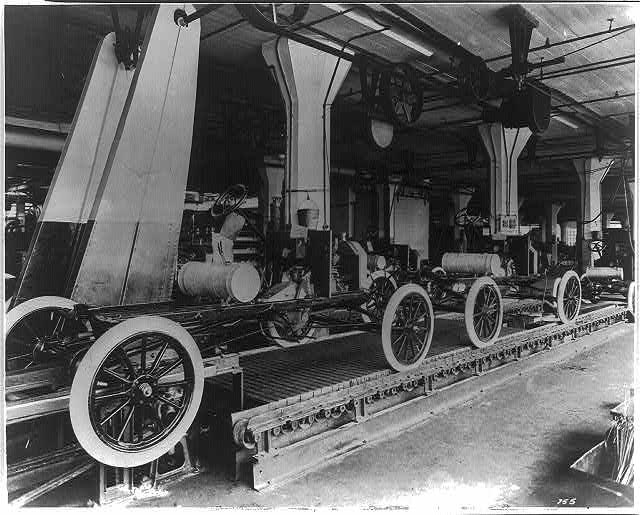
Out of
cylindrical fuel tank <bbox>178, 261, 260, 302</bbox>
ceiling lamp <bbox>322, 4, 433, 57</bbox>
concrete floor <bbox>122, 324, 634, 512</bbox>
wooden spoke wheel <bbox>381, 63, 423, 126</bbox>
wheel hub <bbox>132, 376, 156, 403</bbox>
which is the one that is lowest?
concrete floor <bbox>122, 324, 634, 512</bbox>

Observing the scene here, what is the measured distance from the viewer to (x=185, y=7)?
4.40 metres

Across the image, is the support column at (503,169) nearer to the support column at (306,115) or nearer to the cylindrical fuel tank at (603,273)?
the cylindrical fuel tank at (603,273)

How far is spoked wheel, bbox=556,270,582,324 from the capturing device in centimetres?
812

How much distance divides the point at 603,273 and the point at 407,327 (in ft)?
24.1

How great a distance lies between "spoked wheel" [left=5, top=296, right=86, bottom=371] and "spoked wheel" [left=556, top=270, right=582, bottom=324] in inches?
272

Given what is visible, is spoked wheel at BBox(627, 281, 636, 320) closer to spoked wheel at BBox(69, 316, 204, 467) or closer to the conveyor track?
the conveyor track

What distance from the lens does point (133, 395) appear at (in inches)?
125

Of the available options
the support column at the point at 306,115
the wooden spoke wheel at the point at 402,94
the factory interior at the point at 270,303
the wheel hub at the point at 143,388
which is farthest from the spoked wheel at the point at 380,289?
Result: the wheel hub at the point at 143,388

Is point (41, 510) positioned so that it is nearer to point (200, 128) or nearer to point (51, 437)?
point (51, 437)

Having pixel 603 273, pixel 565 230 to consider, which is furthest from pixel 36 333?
pixel 565 230

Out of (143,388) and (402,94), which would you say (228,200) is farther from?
(402,94)

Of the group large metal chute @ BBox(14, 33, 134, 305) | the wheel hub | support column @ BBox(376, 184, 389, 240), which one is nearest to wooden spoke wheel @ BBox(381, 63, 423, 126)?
large metal chute @ BBox(14, 33, 134, 305)

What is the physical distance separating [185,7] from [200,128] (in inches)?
207

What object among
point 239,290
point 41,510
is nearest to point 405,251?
point 239,290
